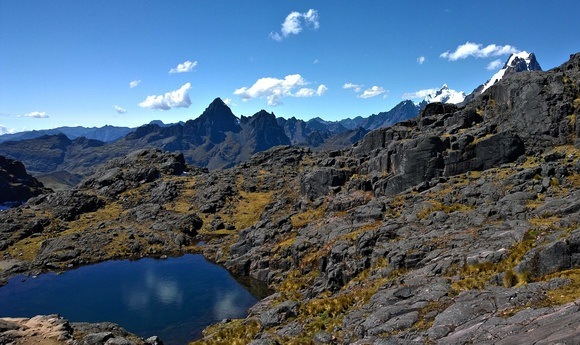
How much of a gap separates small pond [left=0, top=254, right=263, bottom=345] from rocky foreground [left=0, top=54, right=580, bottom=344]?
297 inches

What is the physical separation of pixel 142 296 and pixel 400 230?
2319 inches

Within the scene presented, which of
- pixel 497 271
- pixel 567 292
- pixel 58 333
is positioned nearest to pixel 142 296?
pixel 58 333

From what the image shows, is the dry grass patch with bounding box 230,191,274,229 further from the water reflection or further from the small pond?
the water reflection

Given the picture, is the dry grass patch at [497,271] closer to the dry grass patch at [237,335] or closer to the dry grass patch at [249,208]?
the dry grass patch at [237,335]

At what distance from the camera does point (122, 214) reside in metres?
149

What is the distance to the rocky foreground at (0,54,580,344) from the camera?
27.9m

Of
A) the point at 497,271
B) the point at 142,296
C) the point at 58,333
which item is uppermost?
the point at 497,271

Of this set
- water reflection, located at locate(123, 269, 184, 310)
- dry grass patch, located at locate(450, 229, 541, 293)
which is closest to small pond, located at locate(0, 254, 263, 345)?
water reflection, located at locate(123, 269, 184, 310)

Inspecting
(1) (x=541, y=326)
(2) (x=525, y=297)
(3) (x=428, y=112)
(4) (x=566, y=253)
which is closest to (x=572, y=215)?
(4) (x=566, y=253)

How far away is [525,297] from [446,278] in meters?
11.0

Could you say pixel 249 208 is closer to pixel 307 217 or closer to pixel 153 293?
pixel 307 217

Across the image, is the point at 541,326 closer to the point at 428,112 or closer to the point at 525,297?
the point at 525,297

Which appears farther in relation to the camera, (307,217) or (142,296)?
(307,217)

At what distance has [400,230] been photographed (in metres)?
58.7
